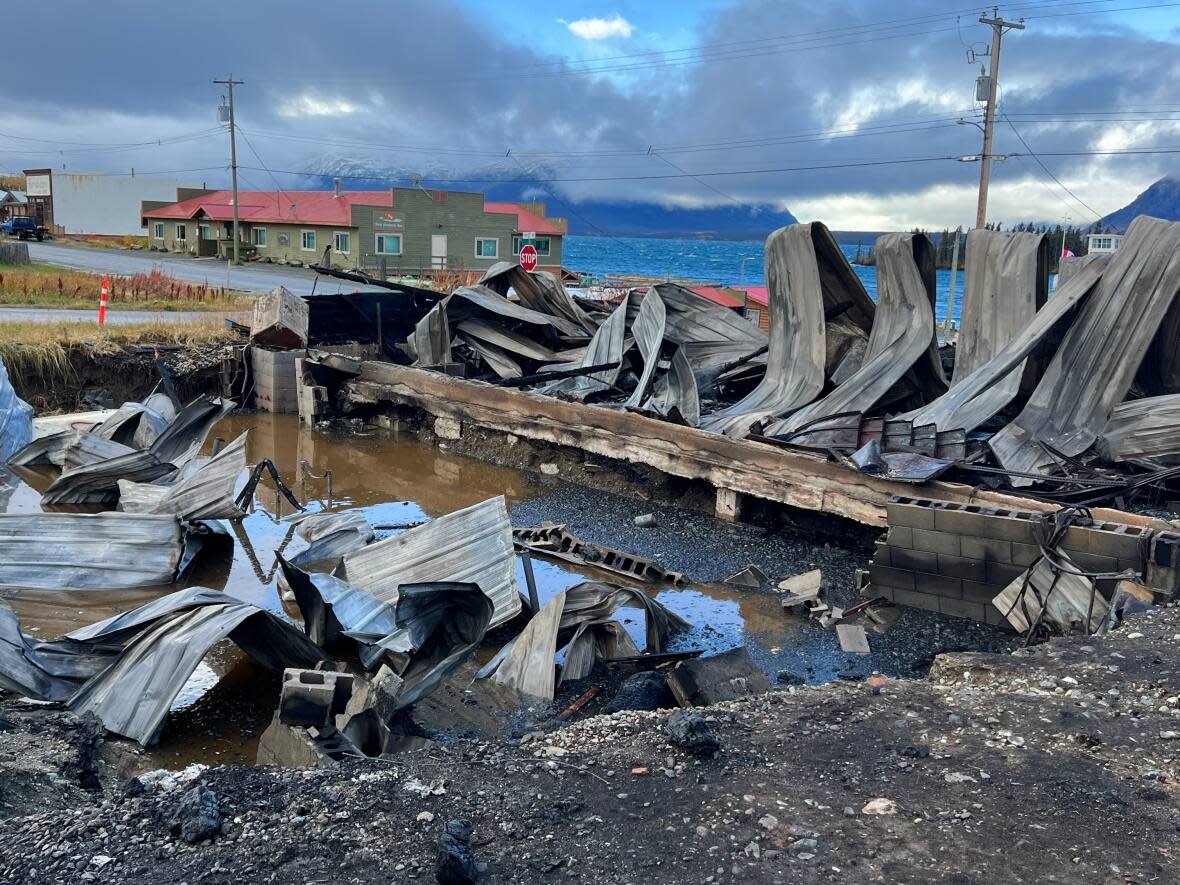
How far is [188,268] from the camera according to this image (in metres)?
40.2

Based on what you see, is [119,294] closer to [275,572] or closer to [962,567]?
[275,572]

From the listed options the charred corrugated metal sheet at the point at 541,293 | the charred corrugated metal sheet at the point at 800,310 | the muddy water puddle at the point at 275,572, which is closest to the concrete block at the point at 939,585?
the muddy water puddle at the point at 275,572

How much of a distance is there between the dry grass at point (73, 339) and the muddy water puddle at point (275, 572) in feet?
6.69

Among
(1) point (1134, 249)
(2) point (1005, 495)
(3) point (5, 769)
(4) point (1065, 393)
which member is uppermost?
(1) point (1134, 249)

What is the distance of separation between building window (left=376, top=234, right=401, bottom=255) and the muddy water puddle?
98.6ft

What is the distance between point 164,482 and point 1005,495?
8498mm

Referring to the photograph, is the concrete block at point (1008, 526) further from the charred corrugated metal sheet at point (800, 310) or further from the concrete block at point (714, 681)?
the charred corrugated metal sheet at point (800, 310)

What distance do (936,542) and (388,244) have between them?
40.6m

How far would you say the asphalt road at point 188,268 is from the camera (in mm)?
32688

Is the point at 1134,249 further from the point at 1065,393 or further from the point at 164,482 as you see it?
the point at 164,482

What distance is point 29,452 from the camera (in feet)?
40.5

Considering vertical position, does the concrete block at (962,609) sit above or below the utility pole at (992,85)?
below

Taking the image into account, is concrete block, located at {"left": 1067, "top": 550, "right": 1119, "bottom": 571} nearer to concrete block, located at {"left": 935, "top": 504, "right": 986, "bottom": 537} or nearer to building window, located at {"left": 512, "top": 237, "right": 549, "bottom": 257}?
concrete block, located at {"left": 935, "top": 504, "right": 986, "bottom": 537}

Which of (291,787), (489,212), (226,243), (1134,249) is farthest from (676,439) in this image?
(226,243)
